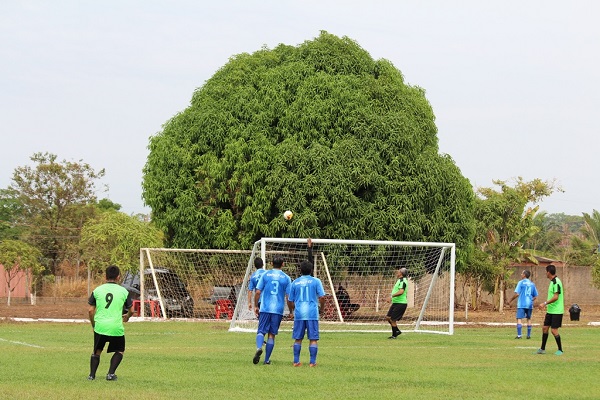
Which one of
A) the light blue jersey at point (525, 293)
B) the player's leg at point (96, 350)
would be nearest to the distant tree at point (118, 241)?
the light blue jersey at point (525, 293)

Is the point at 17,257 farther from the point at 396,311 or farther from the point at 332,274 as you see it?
the point at 396,311

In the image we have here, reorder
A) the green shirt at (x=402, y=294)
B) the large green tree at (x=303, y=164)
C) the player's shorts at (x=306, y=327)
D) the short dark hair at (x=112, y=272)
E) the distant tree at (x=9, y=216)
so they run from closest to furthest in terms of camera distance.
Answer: the short dark hair at (x=112, y=272), the player's shorts at (x=306, y=327), the green shirt at (x=402, y=294), the large green tree at (x=303, y=164), the distant tree at (x=9, y=216)

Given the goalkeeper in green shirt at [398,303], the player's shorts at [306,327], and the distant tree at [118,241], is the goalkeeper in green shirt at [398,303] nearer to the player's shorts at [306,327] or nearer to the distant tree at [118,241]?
the player's shorts at [306,327]

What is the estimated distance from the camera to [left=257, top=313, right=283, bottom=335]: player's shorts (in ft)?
57.1

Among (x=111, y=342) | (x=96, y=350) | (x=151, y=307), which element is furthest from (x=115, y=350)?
(x=151, y=307)

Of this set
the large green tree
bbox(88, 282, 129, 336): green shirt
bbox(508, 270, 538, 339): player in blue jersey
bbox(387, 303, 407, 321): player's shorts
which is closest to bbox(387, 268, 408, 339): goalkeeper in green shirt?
bbox(387, 303, 407, 321): player's shorts

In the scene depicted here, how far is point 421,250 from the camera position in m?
34.7

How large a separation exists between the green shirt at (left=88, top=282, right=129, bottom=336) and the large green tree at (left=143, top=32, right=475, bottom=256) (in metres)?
20.7

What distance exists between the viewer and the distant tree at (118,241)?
134 feet

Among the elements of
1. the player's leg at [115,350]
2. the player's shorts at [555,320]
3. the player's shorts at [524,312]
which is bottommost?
the player's leg at [115,350]

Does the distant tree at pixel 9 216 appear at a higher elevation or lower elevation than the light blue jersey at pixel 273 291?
higher

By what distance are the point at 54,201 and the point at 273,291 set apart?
43.5 m

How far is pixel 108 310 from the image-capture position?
14180 millimetres

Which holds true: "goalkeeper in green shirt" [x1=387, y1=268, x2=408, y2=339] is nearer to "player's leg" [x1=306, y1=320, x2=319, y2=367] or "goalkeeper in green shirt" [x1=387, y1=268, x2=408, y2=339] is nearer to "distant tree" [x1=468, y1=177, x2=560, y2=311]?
"player's leg" [x1=306, y1=320, x2=319, y2=367]
